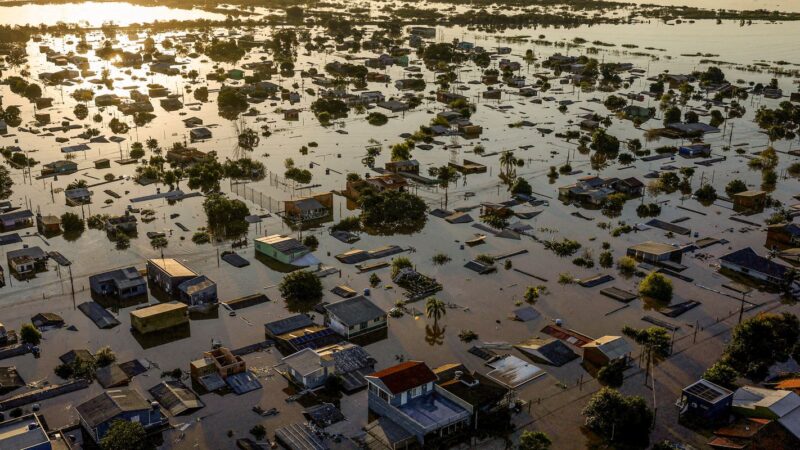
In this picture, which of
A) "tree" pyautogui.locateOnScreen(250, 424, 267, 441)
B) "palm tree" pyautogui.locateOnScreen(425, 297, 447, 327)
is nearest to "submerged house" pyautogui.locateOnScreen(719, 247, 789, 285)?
"palm tree" pyautogui.locateOnScreen(425, 297, 447, 327)

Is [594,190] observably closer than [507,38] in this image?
Yes

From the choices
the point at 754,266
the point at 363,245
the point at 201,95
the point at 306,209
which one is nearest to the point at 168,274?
the point at 306,209

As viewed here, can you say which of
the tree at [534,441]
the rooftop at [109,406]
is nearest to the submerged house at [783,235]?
the tree at [534,441]

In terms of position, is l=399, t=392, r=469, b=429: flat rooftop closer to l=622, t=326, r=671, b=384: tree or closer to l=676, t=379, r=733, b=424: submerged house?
l=676, t=379, r=733, b=424: submerged house

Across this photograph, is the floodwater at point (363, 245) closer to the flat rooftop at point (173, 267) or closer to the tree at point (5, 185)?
the tree at point (5, 185)

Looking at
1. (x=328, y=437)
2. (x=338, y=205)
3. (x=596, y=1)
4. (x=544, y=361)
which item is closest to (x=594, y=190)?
(x=338, y=205)

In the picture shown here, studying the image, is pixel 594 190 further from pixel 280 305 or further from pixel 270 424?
pixel 270 424
